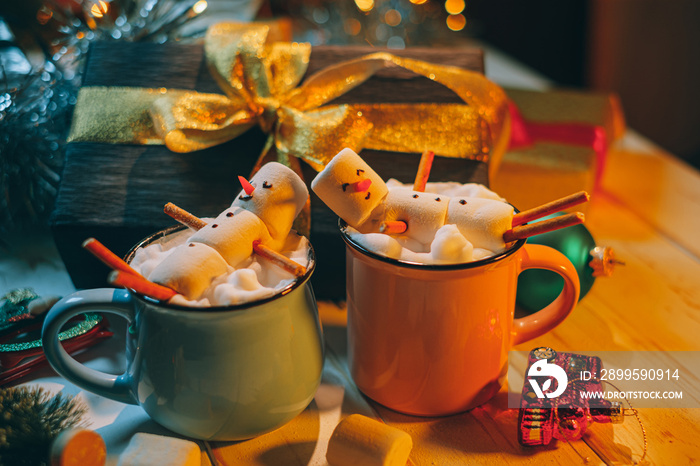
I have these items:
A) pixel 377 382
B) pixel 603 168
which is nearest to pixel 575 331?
pixel 377 382

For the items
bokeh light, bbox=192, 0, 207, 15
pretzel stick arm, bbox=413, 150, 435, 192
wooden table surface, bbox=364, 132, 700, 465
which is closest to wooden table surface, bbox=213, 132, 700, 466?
wooden table surface, bbox=364, 132, 700, 465

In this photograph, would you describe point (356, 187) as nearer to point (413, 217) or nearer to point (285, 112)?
point (413, 217)

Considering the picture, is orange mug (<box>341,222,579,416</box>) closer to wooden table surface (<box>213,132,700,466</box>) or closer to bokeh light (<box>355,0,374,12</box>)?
wooden table surface (<box>213,132,700,466</box>)

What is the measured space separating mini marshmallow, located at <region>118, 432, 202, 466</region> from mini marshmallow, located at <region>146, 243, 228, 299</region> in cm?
12

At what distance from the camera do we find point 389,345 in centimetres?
52

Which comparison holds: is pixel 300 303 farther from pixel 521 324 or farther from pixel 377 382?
pixel 521 324

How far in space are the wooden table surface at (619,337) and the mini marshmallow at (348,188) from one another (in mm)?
197

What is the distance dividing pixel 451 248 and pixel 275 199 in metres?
0.16

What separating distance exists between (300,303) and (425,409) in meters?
0.16

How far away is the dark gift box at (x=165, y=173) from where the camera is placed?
656 millimetres

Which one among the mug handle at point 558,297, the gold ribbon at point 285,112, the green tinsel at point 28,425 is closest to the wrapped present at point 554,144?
the gold ribbon at point 285,112

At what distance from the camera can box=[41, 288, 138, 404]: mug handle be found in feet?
1.50

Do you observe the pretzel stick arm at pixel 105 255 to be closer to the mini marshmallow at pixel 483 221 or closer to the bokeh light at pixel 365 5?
the mini marshmallow at pixel 483 221

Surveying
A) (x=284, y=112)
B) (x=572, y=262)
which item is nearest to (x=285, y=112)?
(x=284, y=112)
